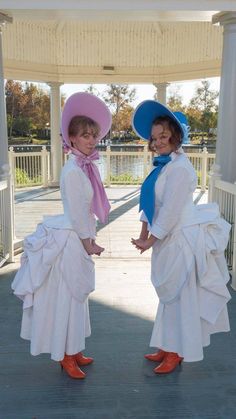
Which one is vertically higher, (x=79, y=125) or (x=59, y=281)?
(x=79, y=125)

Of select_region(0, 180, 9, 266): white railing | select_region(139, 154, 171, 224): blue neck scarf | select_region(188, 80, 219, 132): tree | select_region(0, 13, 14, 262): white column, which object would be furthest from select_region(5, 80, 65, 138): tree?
select_region(139, 154, 171, 224): blue neck scarf

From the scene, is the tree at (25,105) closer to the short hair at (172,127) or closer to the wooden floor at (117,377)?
the wooden floor at (117,377)

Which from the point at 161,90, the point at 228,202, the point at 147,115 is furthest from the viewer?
the point at 161,90

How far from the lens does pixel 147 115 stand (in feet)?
9.39

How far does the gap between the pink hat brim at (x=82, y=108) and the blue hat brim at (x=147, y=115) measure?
21 cm

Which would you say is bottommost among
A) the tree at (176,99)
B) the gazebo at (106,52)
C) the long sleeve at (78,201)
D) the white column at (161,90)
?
the long sleeve at (78,201)

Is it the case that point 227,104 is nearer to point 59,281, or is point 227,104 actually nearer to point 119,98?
point 59,281

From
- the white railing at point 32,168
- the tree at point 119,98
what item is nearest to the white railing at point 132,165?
the white railing at point 32,168

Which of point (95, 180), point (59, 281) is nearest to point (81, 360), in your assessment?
point (59, 281)

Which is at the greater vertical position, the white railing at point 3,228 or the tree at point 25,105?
the tree at point 25,105

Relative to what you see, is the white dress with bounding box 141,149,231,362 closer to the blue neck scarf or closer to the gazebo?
the blue neck scarf

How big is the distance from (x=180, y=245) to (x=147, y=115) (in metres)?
0.87

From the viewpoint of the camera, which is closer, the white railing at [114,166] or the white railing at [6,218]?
the white railing at [6,218]

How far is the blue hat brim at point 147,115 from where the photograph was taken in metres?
2.72
